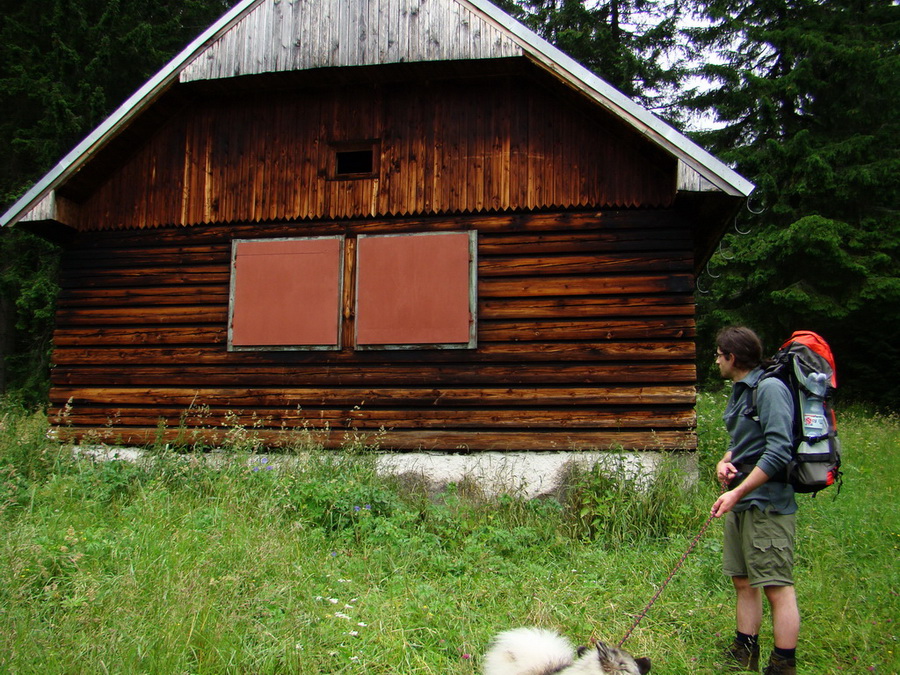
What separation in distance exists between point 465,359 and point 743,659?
4.43m

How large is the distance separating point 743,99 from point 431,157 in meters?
11.2

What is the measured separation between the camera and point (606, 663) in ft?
8.79

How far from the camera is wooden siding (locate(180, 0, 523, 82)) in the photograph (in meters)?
7.33

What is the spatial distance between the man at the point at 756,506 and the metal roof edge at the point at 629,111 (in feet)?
11.1

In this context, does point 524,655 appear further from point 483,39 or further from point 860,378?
point 860,378

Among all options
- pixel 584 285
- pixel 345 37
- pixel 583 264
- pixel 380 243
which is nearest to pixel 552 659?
pixel 584 285

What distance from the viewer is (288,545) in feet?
16.0

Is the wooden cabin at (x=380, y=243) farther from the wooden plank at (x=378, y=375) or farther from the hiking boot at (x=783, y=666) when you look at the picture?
the hiking boot at (x=783, y=666)

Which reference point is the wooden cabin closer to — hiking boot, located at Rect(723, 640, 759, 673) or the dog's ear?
hiking boot, located at Rect(723, 640, 759, 673)

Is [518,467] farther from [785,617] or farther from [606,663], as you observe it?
[606,663]

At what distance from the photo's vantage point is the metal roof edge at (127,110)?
304 inches

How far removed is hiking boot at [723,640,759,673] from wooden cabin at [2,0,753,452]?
3.53 metres

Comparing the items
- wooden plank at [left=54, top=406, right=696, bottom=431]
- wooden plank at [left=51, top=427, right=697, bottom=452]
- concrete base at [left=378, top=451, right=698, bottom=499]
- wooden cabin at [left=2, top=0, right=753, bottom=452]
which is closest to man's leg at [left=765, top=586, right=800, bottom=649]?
concrete base at [left=378, top=451, right=698, bottom=499]

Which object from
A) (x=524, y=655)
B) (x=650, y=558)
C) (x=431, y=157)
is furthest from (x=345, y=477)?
(x=524, y=655)
